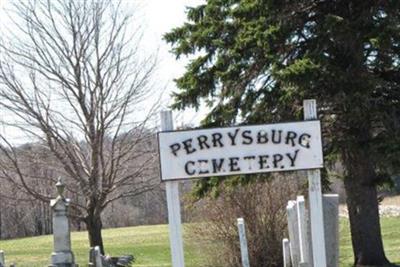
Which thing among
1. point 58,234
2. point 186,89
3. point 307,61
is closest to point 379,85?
point 307,61

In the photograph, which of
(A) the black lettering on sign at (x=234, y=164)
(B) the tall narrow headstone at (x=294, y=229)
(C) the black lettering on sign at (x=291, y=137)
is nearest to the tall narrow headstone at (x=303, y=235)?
(B) the tall narrow headstone at (x=294, y=229)

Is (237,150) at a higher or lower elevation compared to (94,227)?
higher

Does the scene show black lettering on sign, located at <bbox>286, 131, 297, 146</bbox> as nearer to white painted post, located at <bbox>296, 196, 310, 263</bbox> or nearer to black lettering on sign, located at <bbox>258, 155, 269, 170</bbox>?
black lettering on sign, located at <bbox>258, 155, 269, 170</bbox>

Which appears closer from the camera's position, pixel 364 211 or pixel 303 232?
pixel 303 232

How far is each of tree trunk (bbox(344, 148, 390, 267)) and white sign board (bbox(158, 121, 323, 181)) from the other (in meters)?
8.28

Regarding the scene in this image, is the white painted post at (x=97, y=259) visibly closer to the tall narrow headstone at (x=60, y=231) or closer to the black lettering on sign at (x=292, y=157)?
the tall narrow headstone at (x=60, y=231)

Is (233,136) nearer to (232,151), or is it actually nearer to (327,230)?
(232,151)

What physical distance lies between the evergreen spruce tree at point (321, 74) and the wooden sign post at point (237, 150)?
6.09 m

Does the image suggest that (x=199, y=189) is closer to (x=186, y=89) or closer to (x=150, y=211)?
(x=186, y=89)

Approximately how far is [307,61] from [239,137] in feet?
21.3

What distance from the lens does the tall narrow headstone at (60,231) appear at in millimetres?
19828

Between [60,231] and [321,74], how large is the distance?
28.8ft

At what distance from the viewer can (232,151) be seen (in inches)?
337

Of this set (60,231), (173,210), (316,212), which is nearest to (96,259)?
(60,231)
